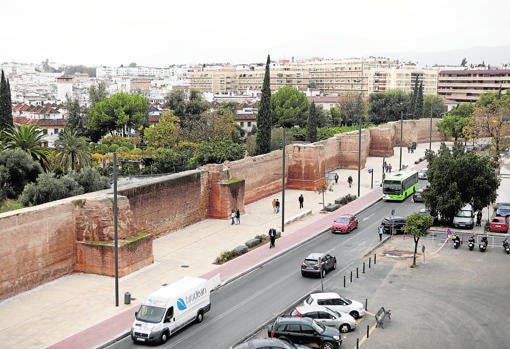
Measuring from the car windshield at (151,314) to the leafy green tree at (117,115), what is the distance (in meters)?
63.5

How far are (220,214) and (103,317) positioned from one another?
59.0 feet

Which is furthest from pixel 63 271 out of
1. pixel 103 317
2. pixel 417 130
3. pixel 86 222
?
pixel 417 130

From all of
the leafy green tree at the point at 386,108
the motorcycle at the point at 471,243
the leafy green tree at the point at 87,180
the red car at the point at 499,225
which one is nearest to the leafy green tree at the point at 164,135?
the leafy green tree at the point at 87,180

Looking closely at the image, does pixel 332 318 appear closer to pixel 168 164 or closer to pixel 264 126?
pixel 168 164

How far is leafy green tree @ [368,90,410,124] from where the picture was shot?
339 ft

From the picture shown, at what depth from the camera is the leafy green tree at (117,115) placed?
83750 mm

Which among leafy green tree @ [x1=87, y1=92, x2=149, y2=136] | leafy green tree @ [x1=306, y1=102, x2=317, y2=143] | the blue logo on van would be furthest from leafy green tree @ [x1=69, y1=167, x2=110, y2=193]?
leafy green tree @ [x1=306, y1=102, x2=317, y2=143]

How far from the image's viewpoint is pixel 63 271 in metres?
27.7

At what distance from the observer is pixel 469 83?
158625mm

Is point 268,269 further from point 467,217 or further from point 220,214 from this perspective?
point 467,217

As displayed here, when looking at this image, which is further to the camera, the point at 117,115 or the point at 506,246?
the point at 117,115

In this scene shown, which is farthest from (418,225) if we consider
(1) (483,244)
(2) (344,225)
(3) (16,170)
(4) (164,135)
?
(4) (164,135)

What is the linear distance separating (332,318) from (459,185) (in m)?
19.0

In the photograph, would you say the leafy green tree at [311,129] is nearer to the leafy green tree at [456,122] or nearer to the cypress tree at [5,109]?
the leafy green tree at [456,122]
